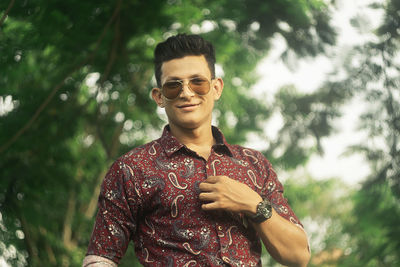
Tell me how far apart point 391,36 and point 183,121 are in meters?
2.62

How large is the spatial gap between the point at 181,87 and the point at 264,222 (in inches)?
29.2

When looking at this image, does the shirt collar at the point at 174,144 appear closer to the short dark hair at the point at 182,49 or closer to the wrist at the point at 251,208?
the short dark hair at the point at 182,49

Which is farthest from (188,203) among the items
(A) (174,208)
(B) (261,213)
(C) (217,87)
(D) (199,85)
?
(C) (217,87)

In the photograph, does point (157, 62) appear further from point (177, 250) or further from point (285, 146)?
point (285, 146)

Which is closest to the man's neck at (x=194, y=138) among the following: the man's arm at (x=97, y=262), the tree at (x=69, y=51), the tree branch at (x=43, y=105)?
the man's arm at (x=97, y=262)

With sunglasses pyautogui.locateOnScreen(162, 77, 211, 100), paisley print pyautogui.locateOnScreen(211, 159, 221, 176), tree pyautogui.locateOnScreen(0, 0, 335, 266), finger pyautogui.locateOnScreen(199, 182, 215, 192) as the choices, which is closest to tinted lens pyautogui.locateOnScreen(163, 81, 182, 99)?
sunglasses pyautogui.locateOnScreen(162, 77, 211, 100)

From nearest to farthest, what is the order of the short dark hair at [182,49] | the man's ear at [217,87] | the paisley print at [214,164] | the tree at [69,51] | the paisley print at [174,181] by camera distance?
the paisley print at [174,181]
the paisley print at [214,164]
the short dark hair at [182,49]
the man's ear at [217,87]
the tree at [69,51]

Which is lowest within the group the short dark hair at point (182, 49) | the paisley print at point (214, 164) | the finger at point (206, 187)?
the paisley print at point (214, 164)

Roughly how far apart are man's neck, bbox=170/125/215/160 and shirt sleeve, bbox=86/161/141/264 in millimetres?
362

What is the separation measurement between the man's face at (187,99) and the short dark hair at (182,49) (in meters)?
0.03

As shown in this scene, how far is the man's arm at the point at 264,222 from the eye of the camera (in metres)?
2.25

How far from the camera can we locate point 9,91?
505 cm

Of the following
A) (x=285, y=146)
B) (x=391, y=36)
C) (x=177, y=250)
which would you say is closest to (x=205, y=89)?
(x=177, y=250)

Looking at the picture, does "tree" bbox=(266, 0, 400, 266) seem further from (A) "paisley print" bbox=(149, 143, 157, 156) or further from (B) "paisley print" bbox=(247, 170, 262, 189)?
(A) "paisley print" bbox=(149, 143, 157, 156)
